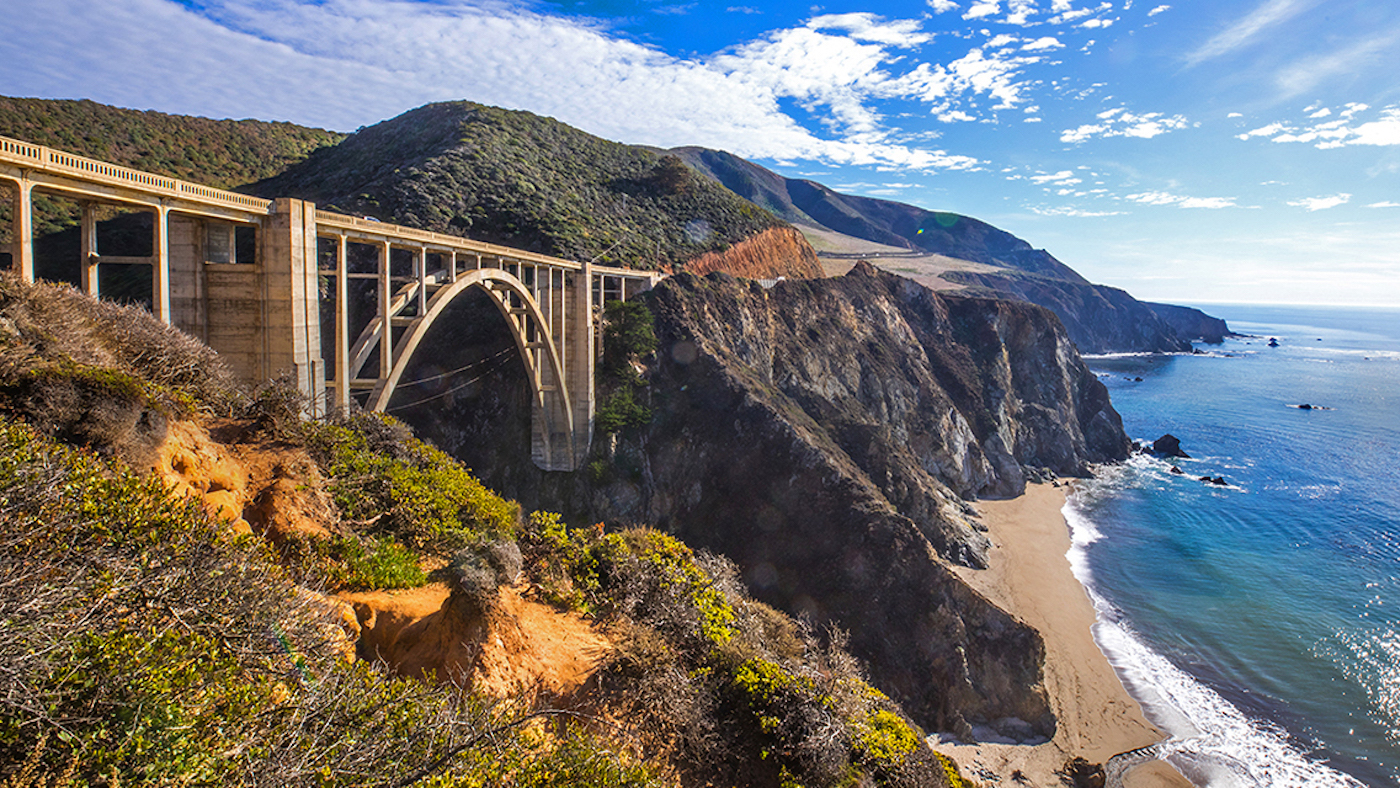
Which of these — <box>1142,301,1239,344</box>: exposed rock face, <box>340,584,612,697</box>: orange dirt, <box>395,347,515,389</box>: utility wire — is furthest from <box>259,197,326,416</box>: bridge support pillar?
<box>1142,301,1239,344</box>: exposed rock face

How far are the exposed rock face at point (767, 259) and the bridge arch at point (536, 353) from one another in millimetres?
17290

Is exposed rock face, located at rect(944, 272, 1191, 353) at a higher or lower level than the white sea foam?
higher

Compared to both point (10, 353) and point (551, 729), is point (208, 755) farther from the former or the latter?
point (10, 353)

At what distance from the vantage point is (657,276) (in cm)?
4062

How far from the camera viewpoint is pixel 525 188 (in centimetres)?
4406

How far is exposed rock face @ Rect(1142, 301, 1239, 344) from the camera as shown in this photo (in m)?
155

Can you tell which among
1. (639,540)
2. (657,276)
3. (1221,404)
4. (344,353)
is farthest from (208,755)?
(1221,404)

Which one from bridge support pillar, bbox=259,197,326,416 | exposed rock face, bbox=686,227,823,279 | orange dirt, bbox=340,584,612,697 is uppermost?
exposed rock face, bbox=686,227,823,279

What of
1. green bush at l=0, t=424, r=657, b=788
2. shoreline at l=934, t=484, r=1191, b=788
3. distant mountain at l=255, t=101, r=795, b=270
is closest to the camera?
green bush at l=0, t=424, r=657, b=788

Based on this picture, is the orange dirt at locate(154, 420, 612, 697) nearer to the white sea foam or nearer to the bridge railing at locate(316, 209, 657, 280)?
the bridge railing at locate(316, 209, 657, 280)

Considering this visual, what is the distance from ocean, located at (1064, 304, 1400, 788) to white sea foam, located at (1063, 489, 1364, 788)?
0.06m

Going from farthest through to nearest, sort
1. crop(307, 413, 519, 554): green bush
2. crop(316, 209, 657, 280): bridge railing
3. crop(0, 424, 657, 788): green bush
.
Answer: crop(316, 209, 657, 280): bridge railing, crop(307, 413, 519, 554): green bush, crop(0, 424, 657, 788): green bush

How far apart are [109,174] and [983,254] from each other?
538ft

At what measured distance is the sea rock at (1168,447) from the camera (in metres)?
55.7
